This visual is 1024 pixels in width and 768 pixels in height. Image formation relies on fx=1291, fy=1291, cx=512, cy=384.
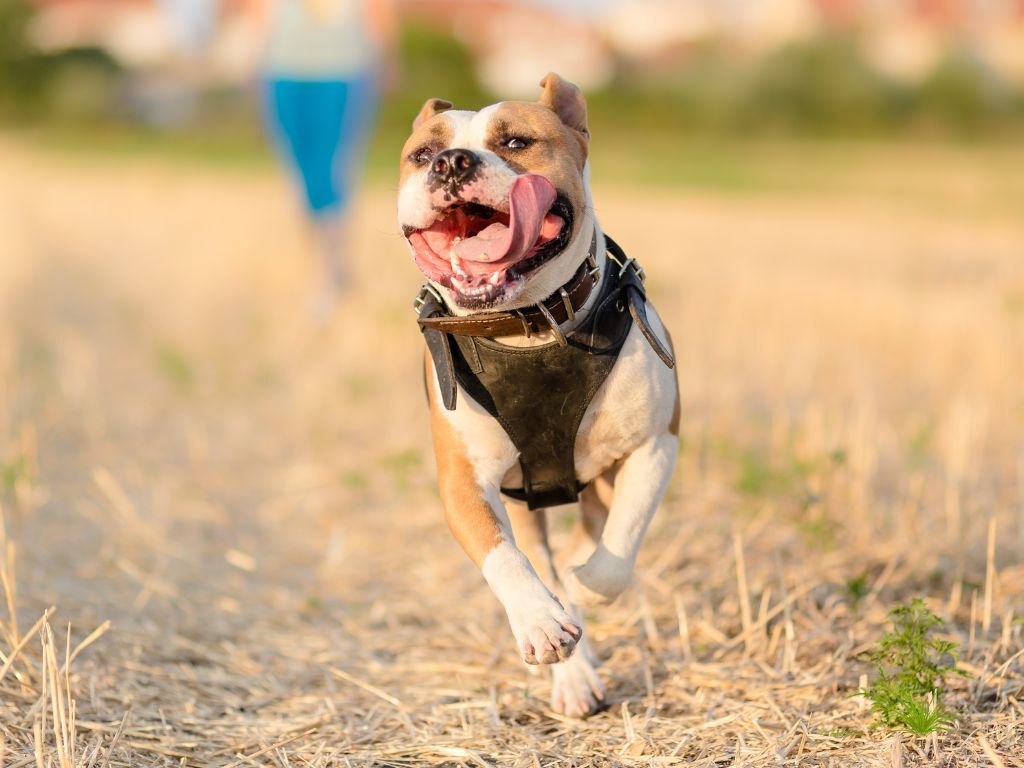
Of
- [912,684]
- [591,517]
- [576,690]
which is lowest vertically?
[576,690]

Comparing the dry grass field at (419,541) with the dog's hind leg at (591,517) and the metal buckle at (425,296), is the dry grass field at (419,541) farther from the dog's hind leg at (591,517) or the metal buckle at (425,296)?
the metal buckle at (425,296)

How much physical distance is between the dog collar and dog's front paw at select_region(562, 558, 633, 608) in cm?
61

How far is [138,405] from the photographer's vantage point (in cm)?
714

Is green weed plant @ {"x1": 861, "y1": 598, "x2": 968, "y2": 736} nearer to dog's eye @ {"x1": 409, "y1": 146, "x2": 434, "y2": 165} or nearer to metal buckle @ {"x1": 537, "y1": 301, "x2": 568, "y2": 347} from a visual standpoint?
metal buckle @ {"x1": 537, "y1": 301, "x2": 568, "y2": 347}

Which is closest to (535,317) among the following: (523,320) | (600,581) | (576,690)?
(523,320)

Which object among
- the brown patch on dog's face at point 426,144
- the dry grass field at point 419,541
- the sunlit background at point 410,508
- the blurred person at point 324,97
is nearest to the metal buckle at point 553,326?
the brown patch on dog's face at point 426,144

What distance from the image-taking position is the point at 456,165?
3174mm

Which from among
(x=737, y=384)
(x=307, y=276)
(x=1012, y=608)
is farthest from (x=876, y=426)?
(x=307, y=276)

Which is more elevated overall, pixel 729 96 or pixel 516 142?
pixel 729 96

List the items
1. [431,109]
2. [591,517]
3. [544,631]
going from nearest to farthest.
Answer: [544,631] < [431,109] < [591,517]

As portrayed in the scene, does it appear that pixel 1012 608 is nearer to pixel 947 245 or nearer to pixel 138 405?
pixel 138 405

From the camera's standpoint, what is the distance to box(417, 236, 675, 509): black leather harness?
134 inches

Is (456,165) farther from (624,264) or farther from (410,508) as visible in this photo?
(410,508)

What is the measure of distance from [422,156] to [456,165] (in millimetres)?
329
